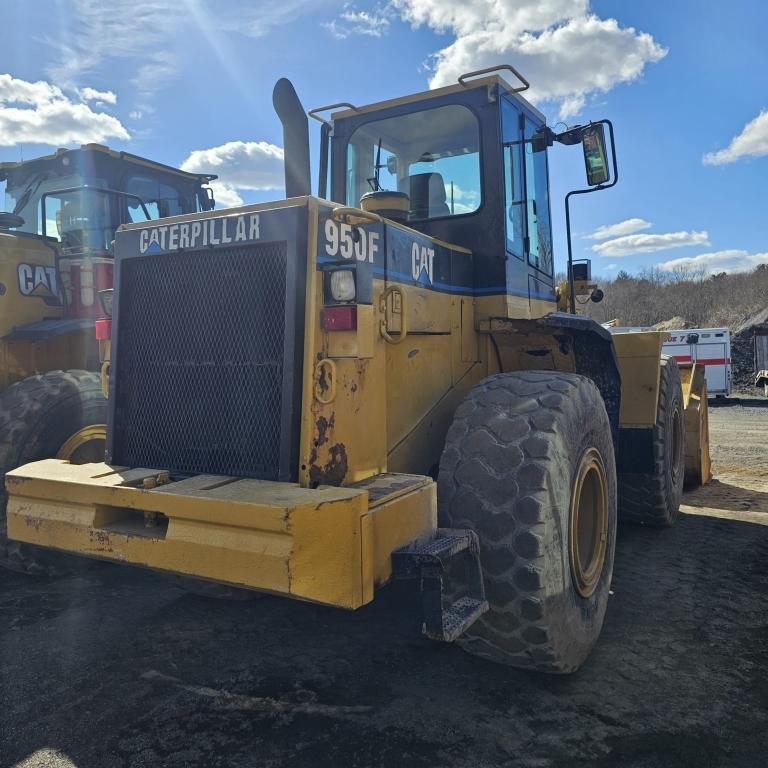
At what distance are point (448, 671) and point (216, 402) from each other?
64.8 inches

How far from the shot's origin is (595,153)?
4.34 metres

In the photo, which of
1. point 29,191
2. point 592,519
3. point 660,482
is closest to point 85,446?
point 592,519

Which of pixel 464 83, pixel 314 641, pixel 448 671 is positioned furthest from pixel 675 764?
pixel 464 83

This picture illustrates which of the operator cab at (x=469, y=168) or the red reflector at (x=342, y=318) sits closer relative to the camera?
the red reflector at (x=342, y=318)

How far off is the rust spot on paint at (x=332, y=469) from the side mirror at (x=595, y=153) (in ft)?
8.64

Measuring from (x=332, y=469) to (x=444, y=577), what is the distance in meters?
0.64

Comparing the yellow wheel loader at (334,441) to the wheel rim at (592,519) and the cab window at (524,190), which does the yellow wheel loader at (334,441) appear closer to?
the wheel rim at (592,519)

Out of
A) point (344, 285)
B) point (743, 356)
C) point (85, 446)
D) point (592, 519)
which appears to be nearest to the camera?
point (344, 285)

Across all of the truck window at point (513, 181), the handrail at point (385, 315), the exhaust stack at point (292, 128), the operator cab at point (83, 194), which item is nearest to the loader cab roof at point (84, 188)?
the operator cab at point (83, 194)

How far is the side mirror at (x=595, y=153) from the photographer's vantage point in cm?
432

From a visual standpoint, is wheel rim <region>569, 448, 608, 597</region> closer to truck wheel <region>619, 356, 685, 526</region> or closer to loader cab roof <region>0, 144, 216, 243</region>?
truck wheel <region>619, 356, 685, 526</region>

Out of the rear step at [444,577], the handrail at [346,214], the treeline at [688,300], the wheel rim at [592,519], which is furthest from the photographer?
the treeline at [688,300]

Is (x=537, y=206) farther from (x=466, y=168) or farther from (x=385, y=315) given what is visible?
(x=385, y=315)

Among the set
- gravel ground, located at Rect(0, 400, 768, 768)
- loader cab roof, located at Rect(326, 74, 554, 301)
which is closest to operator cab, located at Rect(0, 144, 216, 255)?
loader cab roof, located at Rect(326, 74, 554, 301)
